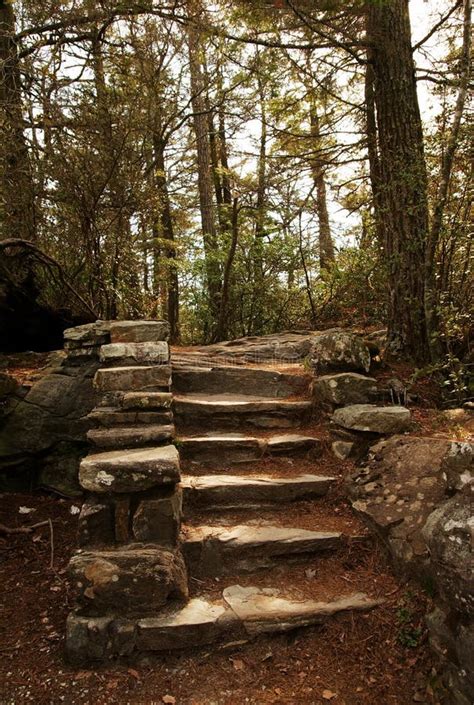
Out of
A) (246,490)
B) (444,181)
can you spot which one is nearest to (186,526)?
(246,490)

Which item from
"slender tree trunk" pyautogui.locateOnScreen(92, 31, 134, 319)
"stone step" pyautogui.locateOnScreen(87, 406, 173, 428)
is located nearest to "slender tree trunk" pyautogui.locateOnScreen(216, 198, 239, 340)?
"slender tree trunk" pyautogui.locateOnScreen(92, 31, 134, 319)

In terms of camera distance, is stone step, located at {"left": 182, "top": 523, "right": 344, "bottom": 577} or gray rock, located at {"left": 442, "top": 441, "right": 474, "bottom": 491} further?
stone step, located at {"left": 182, "top": 523, "right": 344, "bottom": 577}

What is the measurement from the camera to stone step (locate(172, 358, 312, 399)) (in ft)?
16.3

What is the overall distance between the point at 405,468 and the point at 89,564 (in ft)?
7.33

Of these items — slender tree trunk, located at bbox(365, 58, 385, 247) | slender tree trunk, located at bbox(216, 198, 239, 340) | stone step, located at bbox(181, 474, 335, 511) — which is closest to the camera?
stone step, located at bbox(181, 474, 335, 511)

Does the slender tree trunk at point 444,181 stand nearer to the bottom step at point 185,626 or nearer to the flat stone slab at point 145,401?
the flat stone slab at point 145,401

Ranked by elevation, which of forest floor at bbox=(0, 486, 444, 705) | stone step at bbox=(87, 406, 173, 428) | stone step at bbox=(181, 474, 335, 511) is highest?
stone step at bbox=(87, 406, 173, 428)

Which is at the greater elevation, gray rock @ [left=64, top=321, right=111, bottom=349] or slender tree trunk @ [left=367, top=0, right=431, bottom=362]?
slender tree trunk @ [left=367, top=0, right=431, bottom=362]

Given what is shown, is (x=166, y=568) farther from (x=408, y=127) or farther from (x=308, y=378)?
(x=408, y=127)

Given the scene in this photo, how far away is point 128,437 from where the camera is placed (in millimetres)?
3244

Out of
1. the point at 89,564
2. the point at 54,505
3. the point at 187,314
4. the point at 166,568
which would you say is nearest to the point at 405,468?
the point at 166,568

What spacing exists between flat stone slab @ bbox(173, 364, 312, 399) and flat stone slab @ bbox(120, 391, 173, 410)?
1.36 meters

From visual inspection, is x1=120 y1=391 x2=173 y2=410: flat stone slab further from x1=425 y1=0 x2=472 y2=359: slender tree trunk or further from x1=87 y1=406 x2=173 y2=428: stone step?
x1=425 y1=0 x2=472 y2=359: slender tree trunk

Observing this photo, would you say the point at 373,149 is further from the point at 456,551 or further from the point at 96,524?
the point at 96,524
